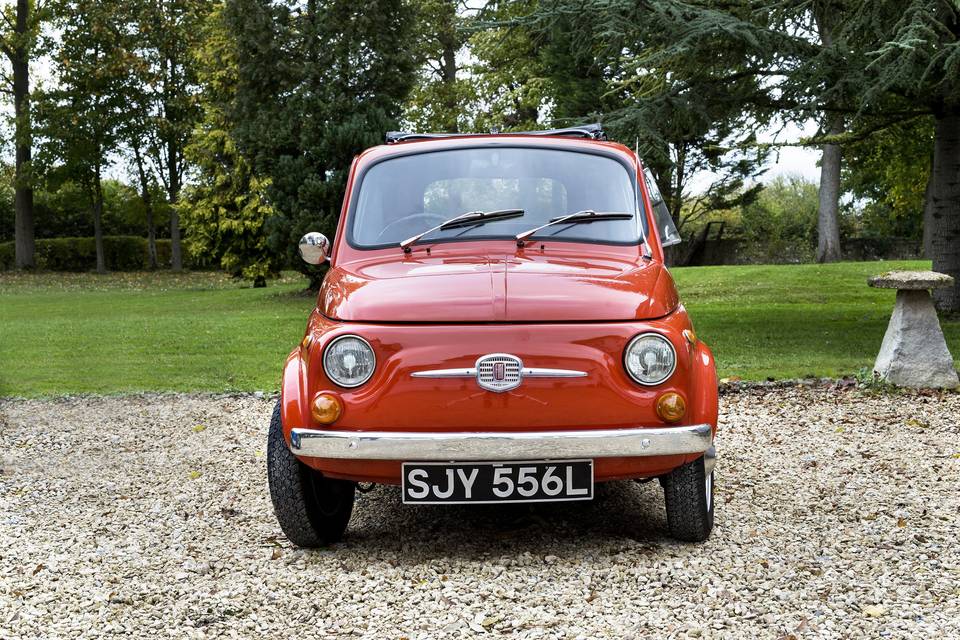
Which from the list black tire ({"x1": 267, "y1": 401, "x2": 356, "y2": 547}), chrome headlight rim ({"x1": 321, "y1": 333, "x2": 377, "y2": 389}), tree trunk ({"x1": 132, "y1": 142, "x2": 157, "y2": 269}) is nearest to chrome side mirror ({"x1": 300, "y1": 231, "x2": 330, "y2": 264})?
black tire ({"x1": 267, "y1": 401, "x2": 356, "y2": 547})

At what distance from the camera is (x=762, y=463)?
6320 millimetres

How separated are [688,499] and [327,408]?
5.34ft

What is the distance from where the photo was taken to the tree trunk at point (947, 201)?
1357 centimetres

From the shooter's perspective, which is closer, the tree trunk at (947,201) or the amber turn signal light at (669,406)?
the amber turn signal light at (669,406)

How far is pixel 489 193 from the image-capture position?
5137 mm

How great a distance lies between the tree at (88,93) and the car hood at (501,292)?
32.4 m

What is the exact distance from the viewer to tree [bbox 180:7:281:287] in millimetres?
25500

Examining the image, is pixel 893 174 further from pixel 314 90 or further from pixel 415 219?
pixel 415 219

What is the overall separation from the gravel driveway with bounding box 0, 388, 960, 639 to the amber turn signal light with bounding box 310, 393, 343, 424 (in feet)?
2.25

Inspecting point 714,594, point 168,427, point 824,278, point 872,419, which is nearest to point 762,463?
point 872,419

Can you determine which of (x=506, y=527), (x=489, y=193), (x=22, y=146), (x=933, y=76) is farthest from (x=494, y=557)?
(x=22, y=146)

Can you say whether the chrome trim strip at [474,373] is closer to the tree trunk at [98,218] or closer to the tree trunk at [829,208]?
the tree trunk at [829,208]

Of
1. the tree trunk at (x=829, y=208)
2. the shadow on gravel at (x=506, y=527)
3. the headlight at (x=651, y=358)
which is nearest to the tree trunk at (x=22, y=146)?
the tree trunk at (x=829, y=208)


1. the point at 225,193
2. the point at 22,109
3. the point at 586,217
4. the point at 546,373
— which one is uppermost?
the point at 22,109
